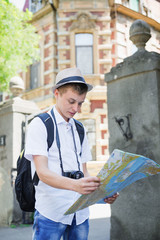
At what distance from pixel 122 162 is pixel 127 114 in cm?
241

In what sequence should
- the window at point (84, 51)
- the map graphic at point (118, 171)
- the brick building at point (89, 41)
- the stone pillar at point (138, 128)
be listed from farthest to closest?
the window at point (84, 51), the brick building at point (89, 41), the stone pillar at point (138, 128), the map graphic at point (118, 171)

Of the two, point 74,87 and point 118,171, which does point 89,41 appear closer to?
point 74,87

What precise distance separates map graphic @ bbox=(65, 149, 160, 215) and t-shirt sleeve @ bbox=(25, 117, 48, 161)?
40 cm

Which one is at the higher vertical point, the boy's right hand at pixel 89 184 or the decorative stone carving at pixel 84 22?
the decorative stone carving at pixel 84 22

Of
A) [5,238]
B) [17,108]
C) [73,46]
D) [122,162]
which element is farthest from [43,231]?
[73,46]

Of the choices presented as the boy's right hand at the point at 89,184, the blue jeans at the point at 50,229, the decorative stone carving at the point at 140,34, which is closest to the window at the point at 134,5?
the decorative stone carving at the point at 140,34

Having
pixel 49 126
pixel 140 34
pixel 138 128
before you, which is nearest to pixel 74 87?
Answer: pixel 49 126

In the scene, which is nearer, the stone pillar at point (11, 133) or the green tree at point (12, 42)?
the stone pillar at point (11, 133)

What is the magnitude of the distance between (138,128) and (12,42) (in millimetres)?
8825

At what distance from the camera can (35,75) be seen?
52.5 feet

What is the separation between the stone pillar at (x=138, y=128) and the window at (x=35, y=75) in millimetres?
12226

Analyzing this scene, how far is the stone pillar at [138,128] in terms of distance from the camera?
129 inches

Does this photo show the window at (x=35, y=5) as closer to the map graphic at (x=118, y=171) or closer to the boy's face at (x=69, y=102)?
the boy's face at (x=69, y=102)

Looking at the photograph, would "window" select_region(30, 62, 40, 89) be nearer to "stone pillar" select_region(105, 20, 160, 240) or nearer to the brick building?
the brick building
